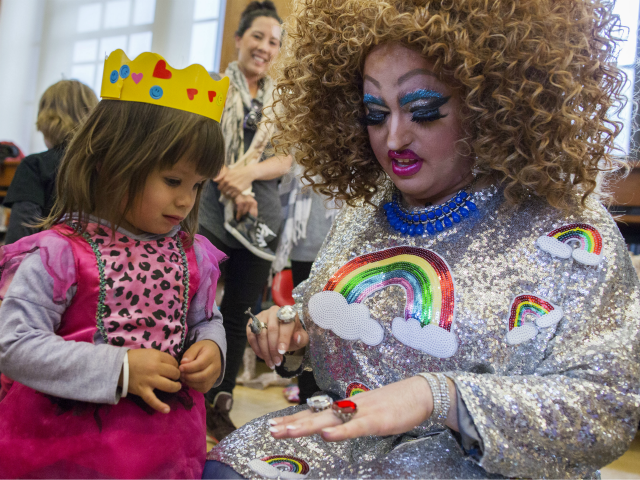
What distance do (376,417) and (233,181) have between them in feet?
4.34

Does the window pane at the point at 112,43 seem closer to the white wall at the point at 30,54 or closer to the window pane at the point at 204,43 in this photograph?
the white wall at the point at 30,54

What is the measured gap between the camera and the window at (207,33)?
4.15 meters

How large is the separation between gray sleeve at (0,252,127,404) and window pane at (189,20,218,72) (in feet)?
11.7

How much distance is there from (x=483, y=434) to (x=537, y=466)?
0.09 meters

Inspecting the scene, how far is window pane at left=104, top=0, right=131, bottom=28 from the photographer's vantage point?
15.3 feet

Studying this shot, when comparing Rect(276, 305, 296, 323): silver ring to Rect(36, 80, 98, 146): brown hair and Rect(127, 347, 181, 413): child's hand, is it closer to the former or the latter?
Rect(127, 347, 181, 413): child's hand

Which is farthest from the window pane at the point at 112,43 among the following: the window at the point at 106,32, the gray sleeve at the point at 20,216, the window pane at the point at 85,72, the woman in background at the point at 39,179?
the gray sleeve at the point at 20,216

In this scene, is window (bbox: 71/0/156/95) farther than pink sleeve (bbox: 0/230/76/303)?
Yes

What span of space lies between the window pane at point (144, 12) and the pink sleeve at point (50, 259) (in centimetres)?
403

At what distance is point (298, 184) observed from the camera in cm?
223

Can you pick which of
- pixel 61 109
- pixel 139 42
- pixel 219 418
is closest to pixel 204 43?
pixel 139 42

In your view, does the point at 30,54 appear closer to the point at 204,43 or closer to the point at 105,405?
the point at 204,43

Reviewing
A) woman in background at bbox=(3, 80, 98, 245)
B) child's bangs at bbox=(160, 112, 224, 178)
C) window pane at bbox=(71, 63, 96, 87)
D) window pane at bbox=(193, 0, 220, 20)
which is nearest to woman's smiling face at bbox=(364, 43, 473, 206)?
child's bangs at bbox=(160, 112, 224, 178)

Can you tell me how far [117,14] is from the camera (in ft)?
15.4
